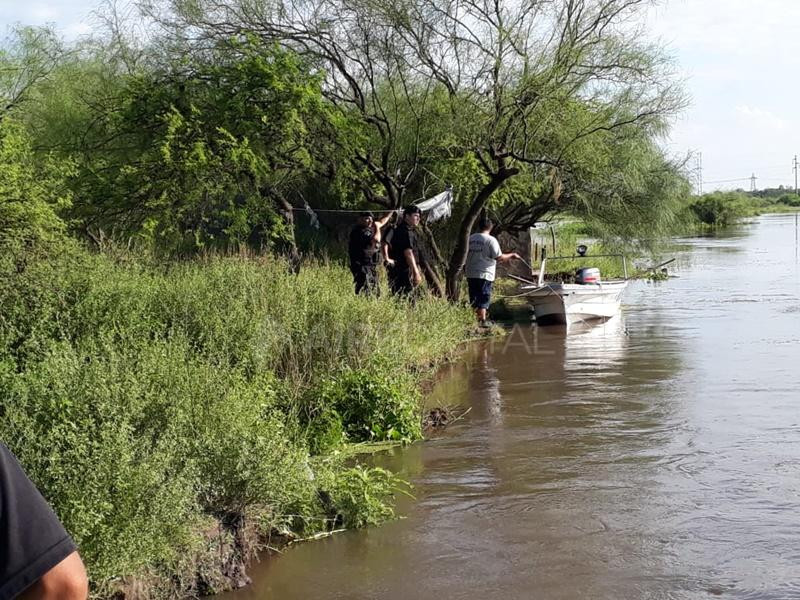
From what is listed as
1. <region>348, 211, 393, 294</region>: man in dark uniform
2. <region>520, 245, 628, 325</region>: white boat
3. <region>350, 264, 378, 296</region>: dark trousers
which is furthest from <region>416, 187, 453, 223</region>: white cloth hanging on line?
<region>350, 264, 378, 296</region>: dark trousers

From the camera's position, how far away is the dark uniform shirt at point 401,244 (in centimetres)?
1545

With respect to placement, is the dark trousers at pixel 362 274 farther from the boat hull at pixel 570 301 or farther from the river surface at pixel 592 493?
the boat hull at pixel 570 301

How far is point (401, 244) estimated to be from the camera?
1551 cm

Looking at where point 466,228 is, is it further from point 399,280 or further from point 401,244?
point 399,280

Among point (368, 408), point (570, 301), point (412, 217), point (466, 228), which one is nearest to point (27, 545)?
point (368, 408)

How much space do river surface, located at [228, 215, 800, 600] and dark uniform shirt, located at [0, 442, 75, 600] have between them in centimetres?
420

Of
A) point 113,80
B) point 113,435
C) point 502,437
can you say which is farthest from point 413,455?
point 113,80

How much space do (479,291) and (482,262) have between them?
2.29ft

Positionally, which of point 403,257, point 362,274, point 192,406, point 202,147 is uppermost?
point 202,147

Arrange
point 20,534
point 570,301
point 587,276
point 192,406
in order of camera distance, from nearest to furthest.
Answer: point 20,534 → point 192,406 → point 570,301 → point 587,276

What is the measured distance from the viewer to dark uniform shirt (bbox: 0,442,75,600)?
1.81 metres

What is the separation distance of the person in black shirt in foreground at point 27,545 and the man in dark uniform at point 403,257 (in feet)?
43.9

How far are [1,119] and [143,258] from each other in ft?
8.60

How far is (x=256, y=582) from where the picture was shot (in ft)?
19.9
